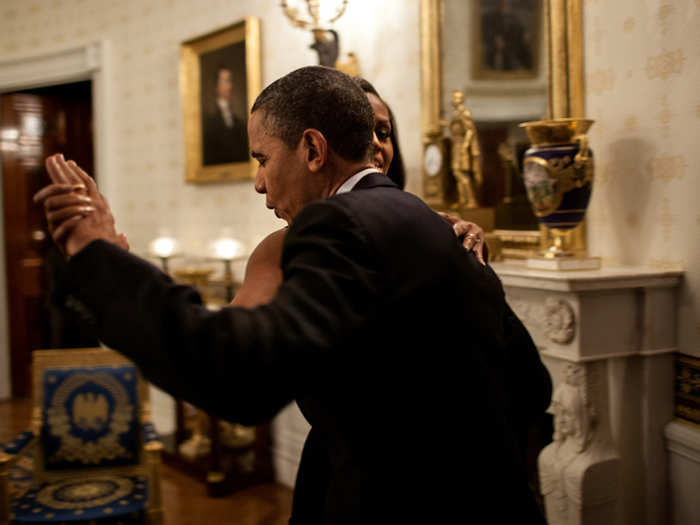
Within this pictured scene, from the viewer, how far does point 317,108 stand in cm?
111

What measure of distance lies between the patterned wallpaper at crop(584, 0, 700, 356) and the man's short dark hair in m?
1.83

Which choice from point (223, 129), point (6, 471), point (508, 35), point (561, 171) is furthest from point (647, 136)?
point (223, 129)

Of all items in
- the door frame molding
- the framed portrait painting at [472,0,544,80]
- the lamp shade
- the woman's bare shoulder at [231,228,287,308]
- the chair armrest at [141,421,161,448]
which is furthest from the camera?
the door frame molding

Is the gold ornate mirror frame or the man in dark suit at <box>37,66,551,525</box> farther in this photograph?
the gold ornate mirror frame

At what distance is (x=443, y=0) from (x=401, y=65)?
1.59 feet

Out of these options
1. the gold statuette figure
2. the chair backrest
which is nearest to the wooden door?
the chair backrest

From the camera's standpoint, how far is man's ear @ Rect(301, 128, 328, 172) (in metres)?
1.11

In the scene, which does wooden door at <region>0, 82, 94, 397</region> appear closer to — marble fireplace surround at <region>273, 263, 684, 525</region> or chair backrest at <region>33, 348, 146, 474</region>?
chair backrest at <region>33, 348, 146, 474</region>

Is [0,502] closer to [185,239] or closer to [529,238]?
[529,238]

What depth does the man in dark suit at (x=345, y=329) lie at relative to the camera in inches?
33.9

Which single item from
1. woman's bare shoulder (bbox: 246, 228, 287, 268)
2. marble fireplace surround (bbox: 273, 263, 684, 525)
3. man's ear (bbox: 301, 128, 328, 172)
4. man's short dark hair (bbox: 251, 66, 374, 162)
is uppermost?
man's short dark hair (bbox: 251, 66, 374, 162)

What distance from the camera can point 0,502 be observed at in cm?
308

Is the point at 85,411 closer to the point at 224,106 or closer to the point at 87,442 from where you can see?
the point at 87,442

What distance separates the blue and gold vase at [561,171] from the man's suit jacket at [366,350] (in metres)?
1.59
